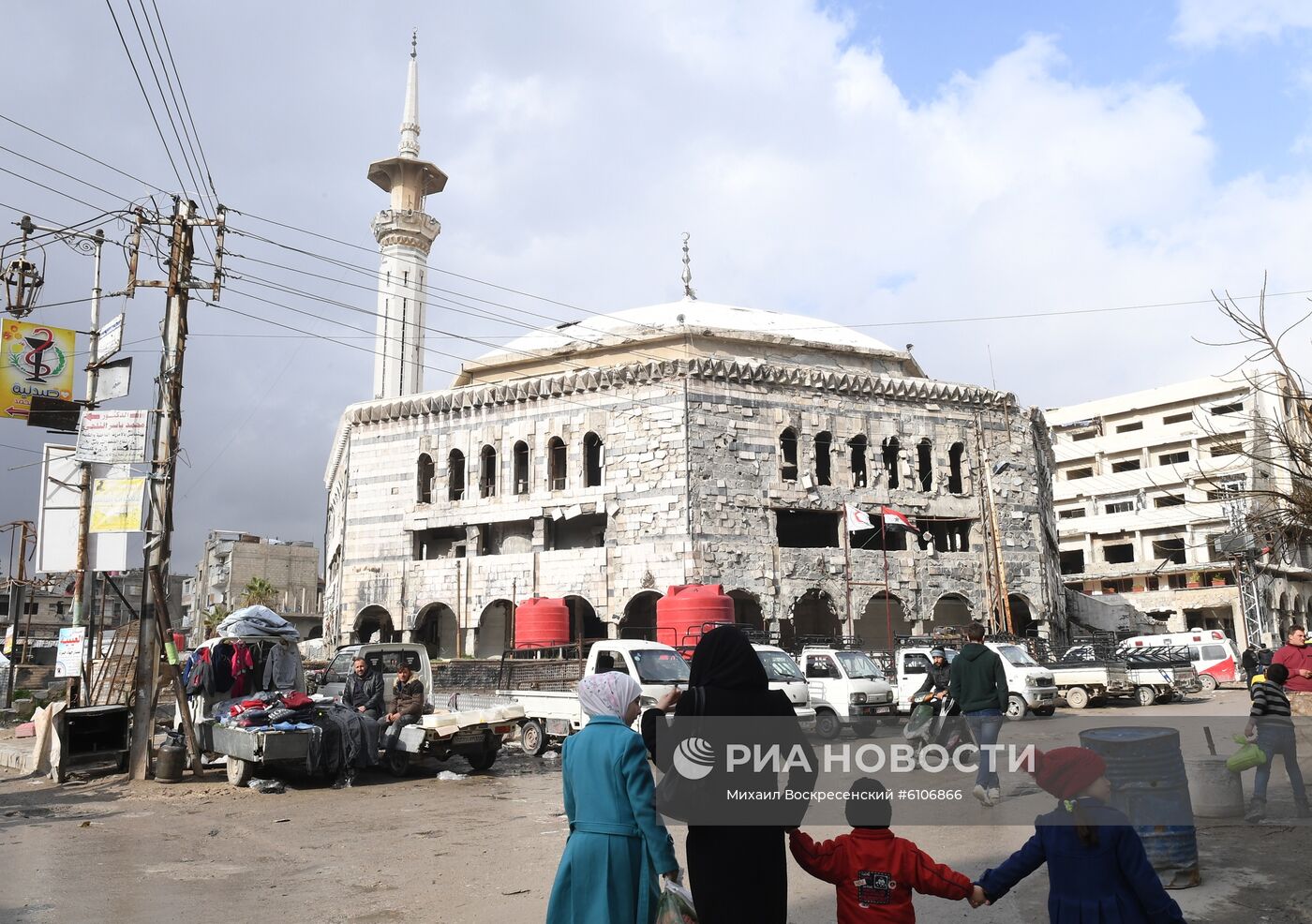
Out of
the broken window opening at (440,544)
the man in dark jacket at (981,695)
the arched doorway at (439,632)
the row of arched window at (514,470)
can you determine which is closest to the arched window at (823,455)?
the row of arched window at (514,470)

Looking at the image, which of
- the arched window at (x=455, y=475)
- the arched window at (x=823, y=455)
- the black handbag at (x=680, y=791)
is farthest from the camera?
the arched window at (x=455, y=475)

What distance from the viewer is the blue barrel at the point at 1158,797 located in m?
5.76

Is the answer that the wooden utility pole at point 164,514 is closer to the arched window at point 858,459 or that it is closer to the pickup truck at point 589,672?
the pickup truck at point 589,672

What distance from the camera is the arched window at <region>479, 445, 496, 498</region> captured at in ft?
95.1

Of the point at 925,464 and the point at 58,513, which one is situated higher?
the point at 925,464

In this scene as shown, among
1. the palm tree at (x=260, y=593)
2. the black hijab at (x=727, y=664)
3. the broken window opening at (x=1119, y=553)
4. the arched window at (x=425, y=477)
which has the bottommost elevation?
the black hijab at (x=727, y=664)

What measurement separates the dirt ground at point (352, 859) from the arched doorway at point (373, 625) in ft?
59.6

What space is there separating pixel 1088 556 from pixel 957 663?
4826 cm

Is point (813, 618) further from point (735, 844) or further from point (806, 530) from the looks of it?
point (735, 844)

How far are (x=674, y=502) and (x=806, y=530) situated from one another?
23.2ft

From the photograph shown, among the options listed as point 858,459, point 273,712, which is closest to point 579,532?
point 858,459

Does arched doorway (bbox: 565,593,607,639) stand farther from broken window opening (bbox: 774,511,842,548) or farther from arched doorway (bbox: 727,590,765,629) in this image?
broken window opening (bbox: 774,511,842,548)

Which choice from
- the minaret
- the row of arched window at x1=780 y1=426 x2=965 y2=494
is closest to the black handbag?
the row of arched window at x1=780 y1=426 x2=965 y2=494

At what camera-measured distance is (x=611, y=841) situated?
364cm
